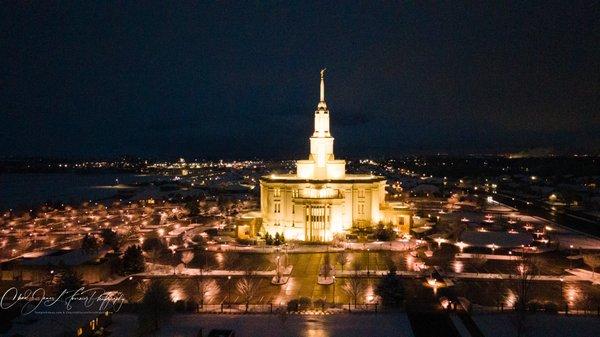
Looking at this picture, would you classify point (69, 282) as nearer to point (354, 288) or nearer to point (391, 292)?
point (354, 288)

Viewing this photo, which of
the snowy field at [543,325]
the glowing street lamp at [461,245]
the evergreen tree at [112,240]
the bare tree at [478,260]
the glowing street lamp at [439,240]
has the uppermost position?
the evergreen tree at [112,240]

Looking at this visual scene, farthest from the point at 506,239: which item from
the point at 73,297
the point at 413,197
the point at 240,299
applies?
the point at 413,197

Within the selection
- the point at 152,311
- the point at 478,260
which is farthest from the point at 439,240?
the point at 152,311

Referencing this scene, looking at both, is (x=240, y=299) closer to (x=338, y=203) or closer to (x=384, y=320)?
(x=384, y=320)

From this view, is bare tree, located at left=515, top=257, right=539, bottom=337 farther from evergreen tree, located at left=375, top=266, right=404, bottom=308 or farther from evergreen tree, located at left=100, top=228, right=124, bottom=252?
evergreen tree, located at left=100, top=228, right=124, bottom=252

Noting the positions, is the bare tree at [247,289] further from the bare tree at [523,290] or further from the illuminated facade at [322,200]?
the illuminated facade at [322,200]

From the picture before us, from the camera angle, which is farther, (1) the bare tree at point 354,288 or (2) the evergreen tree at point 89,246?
(2) the evergreen tree at point 89,246

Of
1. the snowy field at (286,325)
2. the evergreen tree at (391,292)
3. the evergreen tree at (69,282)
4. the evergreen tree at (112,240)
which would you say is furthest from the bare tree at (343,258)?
the evergreen tree at (112,240)
